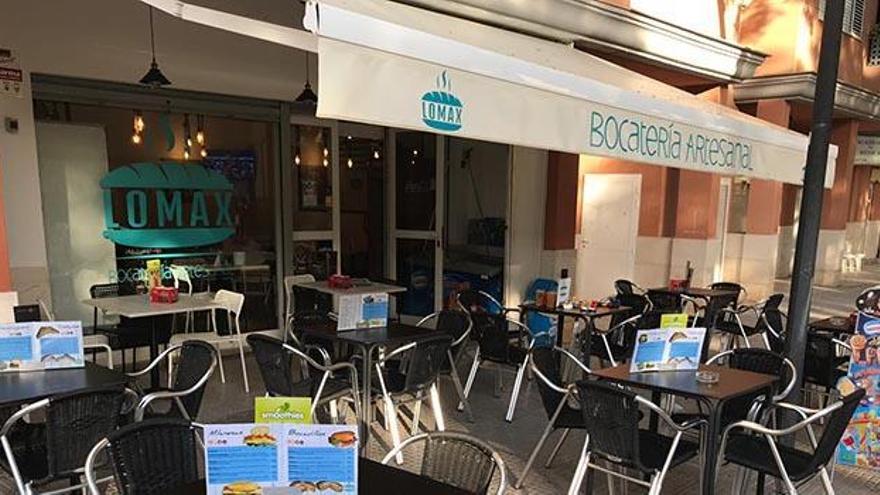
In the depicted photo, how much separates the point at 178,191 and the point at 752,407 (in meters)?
5.58

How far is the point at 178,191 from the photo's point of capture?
626 cm

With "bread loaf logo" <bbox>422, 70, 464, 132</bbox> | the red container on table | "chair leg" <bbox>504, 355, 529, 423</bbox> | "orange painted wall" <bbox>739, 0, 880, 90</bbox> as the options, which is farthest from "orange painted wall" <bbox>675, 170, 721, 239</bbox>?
"bread loaf logo" <bbox>422, 70, 464, 132</bbox>

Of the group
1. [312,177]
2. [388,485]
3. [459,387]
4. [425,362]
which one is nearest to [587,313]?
[459,387]

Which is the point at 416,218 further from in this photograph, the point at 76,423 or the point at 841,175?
the point at 841,175

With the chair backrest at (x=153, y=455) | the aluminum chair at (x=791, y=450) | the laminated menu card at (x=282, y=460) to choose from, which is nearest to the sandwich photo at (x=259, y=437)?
the laminated menu card at (x=282, y=460)

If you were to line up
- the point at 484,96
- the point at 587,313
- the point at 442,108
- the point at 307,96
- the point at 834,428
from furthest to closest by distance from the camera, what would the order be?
the point at 307,96 < the point at 587,313 < the point at 834,428 < the point at 484,96 < the point at 442,108

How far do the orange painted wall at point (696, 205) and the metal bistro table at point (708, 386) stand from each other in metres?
6.10

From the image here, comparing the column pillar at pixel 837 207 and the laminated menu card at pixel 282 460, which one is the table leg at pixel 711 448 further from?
the column pillar at pixel 837 207

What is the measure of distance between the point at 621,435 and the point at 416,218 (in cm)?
530

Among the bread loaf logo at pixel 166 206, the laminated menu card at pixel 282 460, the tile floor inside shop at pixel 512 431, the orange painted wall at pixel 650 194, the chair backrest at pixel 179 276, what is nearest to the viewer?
the laminated menu card at pixel 282 460

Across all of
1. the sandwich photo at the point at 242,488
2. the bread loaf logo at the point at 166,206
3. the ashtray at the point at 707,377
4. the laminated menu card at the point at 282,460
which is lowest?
the ashtray at the point at 707,377

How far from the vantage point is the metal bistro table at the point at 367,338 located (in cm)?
378

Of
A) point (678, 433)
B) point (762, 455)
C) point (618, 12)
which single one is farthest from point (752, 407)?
point (618, 12)

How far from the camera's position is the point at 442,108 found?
234cm
